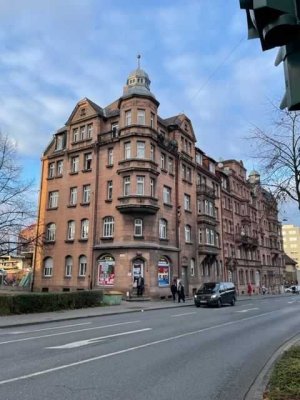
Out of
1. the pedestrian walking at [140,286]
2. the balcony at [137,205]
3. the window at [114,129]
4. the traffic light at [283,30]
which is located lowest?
the pedestrian walking at [140,286]

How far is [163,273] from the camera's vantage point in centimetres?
3741

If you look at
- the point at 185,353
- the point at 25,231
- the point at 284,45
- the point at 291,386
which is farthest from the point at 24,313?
the point at 284,45

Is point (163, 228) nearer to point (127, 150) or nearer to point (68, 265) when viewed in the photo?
point (127, 150)

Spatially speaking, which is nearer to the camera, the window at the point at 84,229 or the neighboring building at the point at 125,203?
the neighboring building at the point at 125,203

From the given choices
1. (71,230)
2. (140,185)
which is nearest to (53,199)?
(71,230)

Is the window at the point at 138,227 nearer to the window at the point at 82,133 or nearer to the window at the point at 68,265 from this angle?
the window at the point at 68,265

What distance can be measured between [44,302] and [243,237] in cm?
4228

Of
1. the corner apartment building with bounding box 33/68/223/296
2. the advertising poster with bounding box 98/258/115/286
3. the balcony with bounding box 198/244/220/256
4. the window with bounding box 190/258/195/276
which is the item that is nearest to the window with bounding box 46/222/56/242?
the corner apartment building with bounding box 33/68/223/296

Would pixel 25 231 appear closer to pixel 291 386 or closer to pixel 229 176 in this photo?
pixel 291 386

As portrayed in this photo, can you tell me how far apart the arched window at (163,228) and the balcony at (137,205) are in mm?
2738

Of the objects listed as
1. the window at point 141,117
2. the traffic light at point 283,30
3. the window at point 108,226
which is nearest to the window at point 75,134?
the window at point 141,117

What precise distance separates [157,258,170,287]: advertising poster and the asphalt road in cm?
2202

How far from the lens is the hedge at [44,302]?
68.8 feet

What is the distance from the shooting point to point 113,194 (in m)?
37.5
